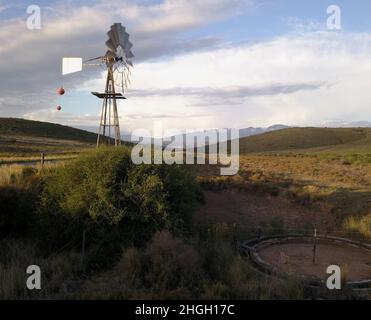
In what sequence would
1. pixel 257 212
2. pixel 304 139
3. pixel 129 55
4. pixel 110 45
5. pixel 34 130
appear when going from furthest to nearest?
1. pixel 304 139
2. pixel 34 130
3. pixel 129 55
4. pixel 110 45
5. pixel 257 212

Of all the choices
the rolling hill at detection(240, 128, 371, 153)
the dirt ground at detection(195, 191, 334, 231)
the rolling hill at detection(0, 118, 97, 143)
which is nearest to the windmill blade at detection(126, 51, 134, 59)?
the dirt ground at detection(195, 191, 334, 231)

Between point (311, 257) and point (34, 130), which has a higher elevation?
point (34, 130)

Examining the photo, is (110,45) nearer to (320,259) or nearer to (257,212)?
(257,212)

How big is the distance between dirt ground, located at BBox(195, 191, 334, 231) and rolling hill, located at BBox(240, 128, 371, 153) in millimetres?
85496

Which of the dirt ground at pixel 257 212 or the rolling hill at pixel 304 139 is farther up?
the rolling hill at pixel 304 139

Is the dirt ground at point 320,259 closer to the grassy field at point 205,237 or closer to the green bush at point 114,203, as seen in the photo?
the grassy field at point 205,237

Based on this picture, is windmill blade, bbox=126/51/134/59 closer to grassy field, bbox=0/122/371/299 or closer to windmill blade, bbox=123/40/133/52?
windmill blade, bbox=123/40/133/52

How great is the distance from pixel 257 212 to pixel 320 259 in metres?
5.30

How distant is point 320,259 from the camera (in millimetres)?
12906

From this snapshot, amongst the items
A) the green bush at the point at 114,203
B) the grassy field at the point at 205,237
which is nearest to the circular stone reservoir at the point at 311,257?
the grassy field at the point at 205,237

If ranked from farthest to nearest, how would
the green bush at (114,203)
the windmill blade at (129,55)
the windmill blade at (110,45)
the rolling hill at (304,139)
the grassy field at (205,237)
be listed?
the rolling hill at (304,139) → the windmill blade at (129,55) → the windmill blade at (110,45) → the green bush at (114,203) → the grassy field at (205,237)

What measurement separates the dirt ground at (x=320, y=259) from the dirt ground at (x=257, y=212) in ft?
5.82

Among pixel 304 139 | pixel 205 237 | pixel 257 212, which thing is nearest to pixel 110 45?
pixel 257 212

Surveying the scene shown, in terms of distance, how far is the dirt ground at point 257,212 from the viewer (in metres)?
16.9
